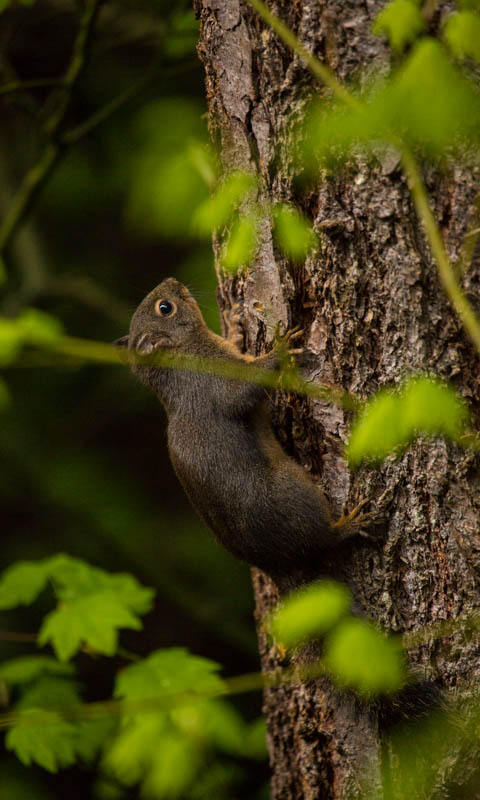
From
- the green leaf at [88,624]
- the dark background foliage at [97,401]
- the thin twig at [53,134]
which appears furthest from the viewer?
the dark background foliage at [97,401]

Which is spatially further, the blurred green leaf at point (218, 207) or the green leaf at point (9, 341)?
the green leaf at point (9, 341)

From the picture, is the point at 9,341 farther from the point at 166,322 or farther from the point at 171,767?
the point at 171,767

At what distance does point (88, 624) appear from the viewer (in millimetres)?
2955

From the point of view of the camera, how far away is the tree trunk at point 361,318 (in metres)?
1.99

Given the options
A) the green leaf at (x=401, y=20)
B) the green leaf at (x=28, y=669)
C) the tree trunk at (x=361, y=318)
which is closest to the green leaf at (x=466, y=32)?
the green leaf at (x=401, y=20)

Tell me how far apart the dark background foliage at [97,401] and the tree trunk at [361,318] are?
82.5 inches

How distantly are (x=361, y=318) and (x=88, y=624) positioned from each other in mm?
1617

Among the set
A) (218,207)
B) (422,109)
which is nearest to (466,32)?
(422,109)

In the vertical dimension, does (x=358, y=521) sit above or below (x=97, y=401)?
below

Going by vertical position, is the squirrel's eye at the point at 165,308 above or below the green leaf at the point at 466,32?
above

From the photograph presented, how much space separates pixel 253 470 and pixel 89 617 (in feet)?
3.34

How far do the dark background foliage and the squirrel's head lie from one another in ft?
4.14

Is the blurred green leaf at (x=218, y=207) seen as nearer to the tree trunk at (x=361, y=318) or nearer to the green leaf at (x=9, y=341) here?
the tree trunk at (x=361, y=318)

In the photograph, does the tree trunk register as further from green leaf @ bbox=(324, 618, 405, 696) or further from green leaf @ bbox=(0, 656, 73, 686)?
green leaf @ bbox=(0, 656, 73, 686)
